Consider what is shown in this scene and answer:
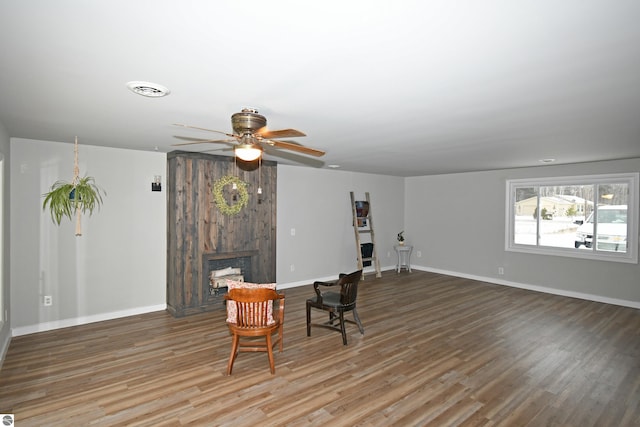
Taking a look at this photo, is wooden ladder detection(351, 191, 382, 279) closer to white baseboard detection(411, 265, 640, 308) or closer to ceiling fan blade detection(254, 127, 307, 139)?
white baseboard detection(411, 265, 640, 308)

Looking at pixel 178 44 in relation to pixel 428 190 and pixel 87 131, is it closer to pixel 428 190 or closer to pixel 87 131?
pixel 87 131

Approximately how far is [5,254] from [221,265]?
2519 mm

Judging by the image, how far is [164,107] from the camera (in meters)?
2.67

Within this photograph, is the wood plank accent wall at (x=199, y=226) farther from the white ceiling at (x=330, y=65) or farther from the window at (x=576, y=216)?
the window at (x=576, y=216)

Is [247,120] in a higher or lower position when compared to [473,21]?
lower

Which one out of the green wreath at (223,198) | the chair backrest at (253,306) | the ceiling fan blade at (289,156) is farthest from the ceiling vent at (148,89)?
the green wreath at (223,198)

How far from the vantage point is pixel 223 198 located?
5.13 m

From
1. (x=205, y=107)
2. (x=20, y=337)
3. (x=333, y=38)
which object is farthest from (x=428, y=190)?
(x=20, y=337)

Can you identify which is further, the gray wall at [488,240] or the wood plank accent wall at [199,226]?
the gray wall at [488,240]

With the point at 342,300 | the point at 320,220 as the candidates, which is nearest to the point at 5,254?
the point at 342,300

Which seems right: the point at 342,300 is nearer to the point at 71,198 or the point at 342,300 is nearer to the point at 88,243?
the point at 88,243

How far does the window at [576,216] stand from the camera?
547 cm

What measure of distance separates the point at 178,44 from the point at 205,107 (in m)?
1.05

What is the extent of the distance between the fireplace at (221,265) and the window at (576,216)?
208 inches
